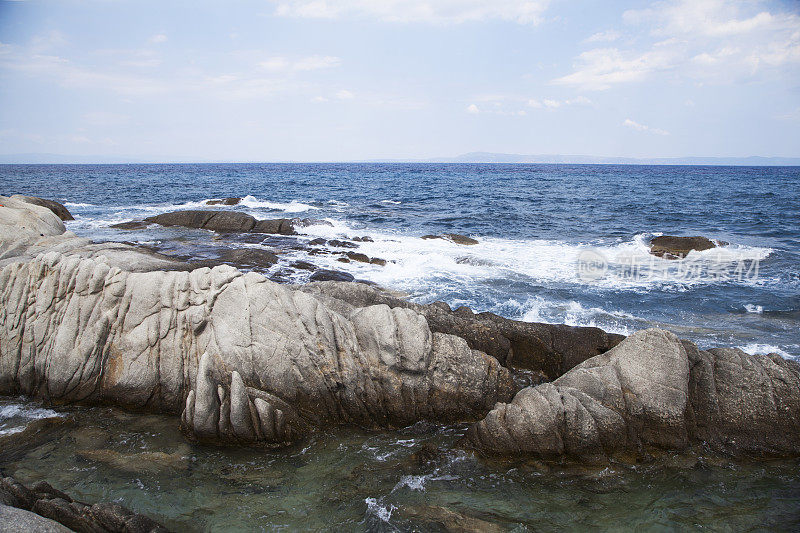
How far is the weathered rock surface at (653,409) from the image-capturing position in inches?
288

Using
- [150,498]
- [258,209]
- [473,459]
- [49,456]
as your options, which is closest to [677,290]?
[473,459]

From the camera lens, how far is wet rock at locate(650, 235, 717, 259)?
2255 centimetres

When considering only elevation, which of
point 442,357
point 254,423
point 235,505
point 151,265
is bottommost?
point 235,505

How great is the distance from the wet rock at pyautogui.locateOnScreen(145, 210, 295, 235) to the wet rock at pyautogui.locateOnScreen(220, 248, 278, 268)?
280 inches

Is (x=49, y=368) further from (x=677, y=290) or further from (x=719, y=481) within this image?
(x=677, y=290)

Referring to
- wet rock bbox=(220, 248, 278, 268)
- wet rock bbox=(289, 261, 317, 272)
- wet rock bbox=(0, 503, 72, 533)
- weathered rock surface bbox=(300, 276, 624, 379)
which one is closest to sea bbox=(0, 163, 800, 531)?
wet rock bbox=(289, 261, 317, 272)

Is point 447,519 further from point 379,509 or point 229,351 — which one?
→ point 229,351

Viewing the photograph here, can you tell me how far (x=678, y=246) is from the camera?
23375 mm

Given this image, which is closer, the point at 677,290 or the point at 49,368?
the point at 49,368

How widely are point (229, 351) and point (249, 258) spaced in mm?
11611

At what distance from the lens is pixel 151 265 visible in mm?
13031

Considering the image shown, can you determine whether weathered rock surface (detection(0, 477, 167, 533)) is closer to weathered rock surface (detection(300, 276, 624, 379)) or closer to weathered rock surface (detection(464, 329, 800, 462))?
weathered rock surface (detection(464, 329, 800, 462))

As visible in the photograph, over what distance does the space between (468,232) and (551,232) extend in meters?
5.25

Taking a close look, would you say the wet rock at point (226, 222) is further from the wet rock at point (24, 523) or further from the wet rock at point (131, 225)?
the wet rock at point (24, 523)
